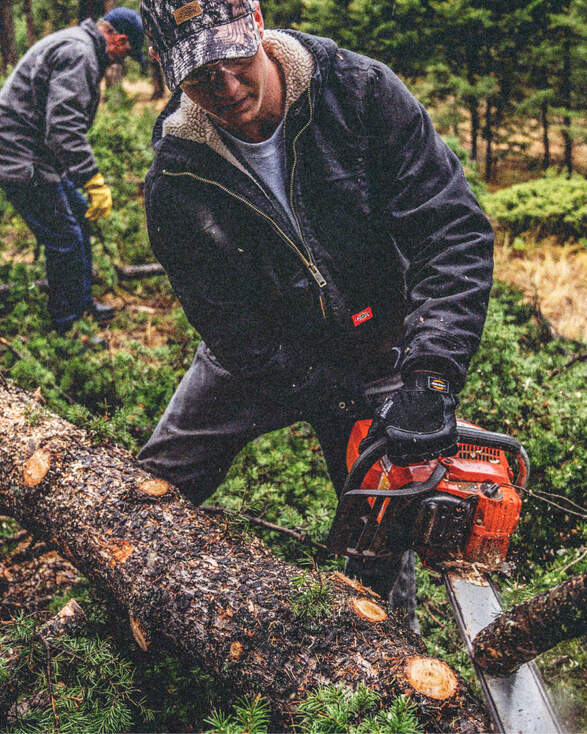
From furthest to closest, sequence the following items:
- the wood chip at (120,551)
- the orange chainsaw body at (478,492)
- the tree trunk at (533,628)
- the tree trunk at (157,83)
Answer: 1. the tree trunk at (157,83)
2. the wood chip at (120,551)
3. the orange chainsaw body at (478,492)
4. the tree trunk at (533,628)

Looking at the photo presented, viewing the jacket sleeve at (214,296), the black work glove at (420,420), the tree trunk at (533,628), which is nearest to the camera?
the tree trunk at (533,628)

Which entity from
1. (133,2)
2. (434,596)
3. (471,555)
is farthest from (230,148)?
(133,2)

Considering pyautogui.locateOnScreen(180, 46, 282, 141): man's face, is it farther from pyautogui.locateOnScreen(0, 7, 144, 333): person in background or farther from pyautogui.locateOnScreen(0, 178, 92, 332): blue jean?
pyautogui.locateOnScreen(0, 178, 92, 332): blue jean

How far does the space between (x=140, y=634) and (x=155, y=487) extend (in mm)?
566

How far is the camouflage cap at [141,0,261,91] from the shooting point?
182 cm

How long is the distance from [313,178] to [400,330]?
2.55ft

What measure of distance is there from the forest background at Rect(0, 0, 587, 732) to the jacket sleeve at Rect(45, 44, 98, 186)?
1278 mm

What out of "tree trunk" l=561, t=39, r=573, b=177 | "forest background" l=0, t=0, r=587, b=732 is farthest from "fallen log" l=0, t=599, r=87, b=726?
"tree trunk" l=561, t=39, r=573, b=177

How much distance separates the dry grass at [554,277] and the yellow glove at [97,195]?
3.85m

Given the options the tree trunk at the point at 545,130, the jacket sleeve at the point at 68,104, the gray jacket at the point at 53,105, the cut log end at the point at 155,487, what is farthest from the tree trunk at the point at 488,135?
the cut log end at the point at 155,487

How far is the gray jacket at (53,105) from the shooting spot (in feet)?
14.5

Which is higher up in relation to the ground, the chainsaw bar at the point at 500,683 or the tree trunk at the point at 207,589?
the tree trunk at the point at 207,589

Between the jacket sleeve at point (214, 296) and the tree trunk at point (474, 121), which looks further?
the tree trunk at point (474, 121)

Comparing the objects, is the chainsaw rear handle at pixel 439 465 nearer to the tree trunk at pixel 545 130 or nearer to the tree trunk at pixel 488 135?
the tree trunk at pixel 545 130
